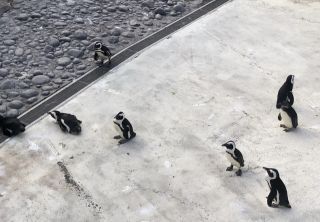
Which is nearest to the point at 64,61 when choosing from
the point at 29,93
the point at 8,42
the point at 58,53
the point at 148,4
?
the point at 58,53

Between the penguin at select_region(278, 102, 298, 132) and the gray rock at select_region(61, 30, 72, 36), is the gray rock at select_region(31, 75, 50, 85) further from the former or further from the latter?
the penguin at select_region(278, 102, 298, 132)

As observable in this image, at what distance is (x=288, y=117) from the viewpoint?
7930 millimetres

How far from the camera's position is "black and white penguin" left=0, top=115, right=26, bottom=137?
25.9ft

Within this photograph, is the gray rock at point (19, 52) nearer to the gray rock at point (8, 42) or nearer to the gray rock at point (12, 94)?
the gray rock at point (8, 42)

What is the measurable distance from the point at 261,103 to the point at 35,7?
5.45m

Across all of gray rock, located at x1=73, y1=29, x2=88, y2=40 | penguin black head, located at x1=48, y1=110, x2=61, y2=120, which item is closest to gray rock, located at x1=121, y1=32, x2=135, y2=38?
gray rock, located at x1=73, y1=29, x2=88, y2=40

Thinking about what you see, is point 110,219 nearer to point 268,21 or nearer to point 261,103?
point 261,103

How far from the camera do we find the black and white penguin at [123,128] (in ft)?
25.3

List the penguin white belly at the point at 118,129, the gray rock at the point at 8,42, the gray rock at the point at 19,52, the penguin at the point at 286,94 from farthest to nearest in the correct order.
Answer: the gray rock at the point at 8,42
the gray rock at the point at 19,52
the penguin at the point at 286,94
the penguin white belly at the point at 118,129

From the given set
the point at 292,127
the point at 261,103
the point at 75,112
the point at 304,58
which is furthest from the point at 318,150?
the point at 75,112

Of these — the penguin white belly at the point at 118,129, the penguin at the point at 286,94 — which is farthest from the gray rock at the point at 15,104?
the penguin at the point at 286,94

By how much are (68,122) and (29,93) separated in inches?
51.0

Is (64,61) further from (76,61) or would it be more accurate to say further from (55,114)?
(55,114)

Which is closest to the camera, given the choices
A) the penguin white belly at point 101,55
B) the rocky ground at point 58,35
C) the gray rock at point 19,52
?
the rocky ground at point 58,35
